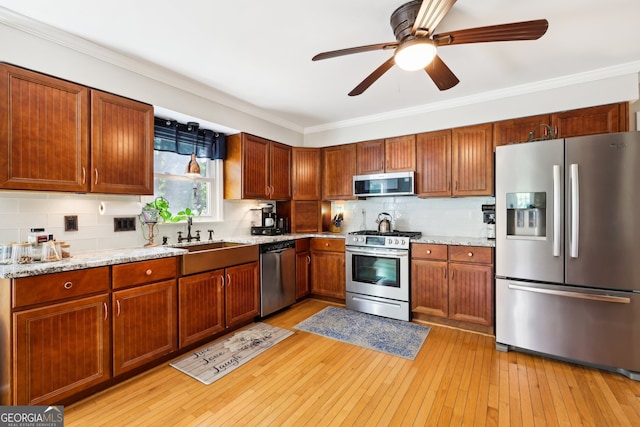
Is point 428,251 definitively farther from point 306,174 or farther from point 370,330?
point 306,174

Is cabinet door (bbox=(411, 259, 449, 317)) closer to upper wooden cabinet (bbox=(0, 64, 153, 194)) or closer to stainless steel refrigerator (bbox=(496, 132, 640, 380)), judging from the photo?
stainless steel refrigerator (bbox=(496, 132, 640, 380))

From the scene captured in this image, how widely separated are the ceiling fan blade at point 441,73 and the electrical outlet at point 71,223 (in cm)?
298

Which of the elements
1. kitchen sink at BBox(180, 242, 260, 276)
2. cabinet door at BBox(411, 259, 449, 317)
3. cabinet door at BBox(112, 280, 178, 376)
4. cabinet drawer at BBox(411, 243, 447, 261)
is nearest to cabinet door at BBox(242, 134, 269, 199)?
kitchen sink at BBox(180, 242, 260, 276)

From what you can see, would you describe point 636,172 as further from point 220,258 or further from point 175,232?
point 175,232

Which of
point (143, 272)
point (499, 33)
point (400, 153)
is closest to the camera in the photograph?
point (499, 33)

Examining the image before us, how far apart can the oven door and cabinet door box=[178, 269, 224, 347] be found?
166 centimetres

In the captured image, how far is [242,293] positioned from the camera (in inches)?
122

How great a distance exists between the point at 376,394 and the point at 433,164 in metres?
2.63

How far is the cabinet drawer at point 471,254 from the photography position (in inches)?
116

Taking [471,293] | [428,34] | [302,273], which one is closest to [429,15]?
[428,34]


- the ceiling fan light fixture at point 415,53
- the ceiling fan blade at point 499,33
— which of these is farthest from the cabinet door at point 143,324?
the ceiling fan blade at point 499,33

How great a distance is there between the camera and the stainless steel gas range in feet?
11.1

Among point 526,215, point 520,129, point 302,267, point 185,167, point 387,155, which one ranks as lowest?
point 302,267

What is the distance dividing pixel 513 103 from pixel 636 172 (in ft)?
4.30
